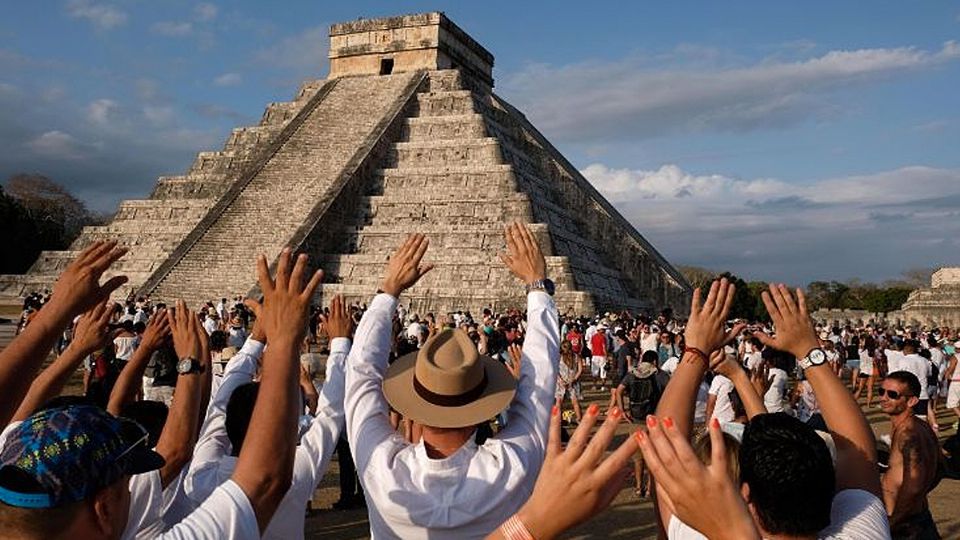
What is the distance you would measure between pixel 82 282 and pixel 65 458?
42.0 inches

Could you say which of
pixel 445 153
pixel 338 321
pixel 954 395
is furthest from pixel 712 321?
pixel 445 153

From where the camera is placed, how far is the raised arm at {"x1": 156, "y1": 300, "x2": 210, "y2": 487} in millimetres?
2822

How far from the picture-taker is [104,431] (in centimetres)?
192

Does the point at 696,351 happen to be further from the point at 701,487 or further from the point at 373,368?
the point at 373,368

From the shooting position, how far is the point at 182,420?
2889 millimetres

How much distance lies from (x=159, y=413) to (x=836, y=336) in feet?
68.7

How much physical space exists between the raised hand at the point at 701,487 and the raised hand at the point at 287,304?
3.29 feet

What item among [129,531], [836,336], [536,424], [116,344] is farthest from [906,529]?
[836,336]

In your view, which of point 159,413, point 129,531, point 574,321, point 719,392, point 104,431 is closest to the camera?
point 104,431

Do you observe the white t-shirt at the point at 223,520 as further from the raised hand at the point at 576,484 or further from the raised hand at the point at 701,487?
the raised hand at the point at 701,487

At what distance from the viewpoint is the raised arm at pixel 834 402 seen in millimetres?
2621

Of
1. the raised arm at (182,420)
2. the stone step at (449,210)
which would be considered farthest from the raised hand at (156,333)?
the stone step at (449,210)

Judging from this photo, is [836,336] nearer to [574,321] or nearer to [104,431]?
[574,321]

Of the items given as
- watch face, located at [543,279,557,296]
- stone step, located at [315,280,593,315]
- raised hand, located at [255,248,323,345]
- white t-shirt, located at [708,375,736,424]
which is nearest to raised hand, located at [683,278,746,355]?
watch face, located at [543,279,557,296]
